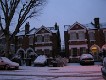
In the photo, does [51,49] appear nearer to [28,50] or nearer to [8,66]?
[28,50]

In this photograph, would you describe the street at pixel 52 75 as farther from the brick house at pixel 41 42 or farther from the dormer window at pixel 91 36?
the brick house at pixel 41 42

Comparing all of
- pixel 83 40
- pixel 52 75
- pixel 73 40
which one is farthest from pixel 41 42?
pixel 52 75

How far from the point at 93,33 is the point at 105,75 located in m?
40.0

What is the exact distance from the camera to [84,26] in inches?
1940

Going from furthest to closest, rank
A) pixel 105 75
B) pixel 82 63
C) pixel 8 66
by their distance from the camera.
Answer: pixel 82 63, pixel 8 66, pixel 105 75

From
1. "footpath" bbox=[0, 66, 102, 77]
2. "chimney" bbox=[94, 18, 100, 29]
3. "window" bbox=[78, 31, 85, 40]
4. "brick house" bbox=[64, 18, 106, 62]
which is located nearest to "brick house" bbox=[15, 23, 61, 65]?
"brick house" bbox=[64, 18, 106, 62]

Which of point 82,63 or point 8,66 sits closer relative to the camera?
point 8,66

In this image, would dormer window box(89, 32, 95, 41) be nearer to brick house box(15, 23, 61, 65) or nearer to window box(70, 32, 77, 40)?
window box(70, 32, 77, 40)

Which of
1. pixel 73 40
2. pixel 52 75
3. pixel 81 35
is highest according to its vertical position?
pixel 81 35

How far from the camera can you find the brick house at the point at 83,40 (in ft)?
160

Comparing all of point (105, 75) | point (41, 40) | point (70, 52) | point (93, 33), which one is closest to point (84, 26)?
point (93, 33)

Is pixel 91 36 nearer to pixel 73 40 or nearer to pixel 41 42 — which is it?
pixel 73 40

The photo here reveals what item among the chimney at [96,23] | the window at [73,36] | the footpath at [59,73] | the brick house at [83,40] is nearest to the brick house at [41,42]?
the brick house at [83,40]

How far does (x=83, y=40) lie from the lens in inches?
1929
